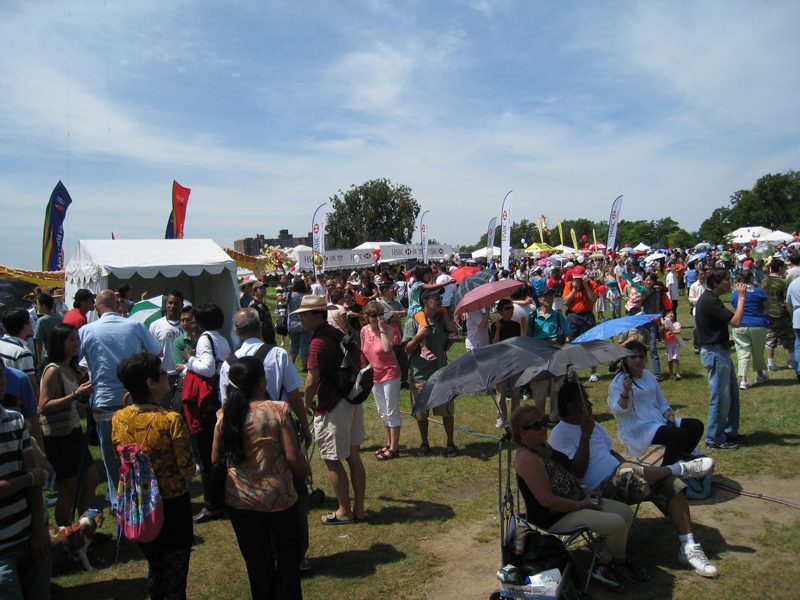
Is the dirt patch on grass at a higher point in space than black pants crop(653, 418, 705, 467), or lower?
lower

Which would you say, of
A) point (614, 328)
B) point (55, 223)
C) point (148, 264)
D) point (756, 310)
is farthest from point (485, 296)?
point (55, 223)

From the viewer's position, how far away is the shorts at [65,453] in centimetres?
385

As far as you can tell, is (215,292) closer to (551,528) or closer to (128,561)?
(128,561)

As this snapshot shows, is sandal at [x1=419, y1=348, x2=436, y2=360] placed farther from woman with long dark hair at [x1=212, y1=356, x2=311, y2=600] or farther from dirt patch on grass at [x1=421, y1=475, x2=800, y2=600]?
woman with long dark hair at [x1=212, y1=356, x2=311, y2=600]

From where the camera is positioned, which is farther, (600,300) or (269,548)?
(600,300)

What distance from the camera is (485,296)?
19.8 ft

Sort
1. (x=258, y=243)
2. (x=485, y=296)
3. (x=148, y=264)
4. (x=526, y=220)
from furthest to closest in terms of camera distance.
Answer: (x=526, y=220)
(x=258, y=243)
(x=148, y=264)
(x=485, y=296)

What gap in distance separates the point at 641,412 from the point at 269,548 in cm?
311

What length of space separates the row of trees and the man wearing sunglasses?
165 ft

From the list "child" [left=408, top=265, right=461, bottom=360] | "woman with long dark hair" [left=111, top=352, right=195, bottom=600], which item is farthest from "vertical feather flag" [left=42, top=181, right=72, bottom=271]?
"woman with long dark hair" [left=111, top=352, right=195, bottom=600]

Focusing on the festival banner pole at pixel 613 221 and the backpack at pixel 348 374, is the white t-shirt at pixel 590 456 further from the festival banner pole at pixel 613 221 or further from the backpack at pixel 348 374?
the festival banner pole at pixel 613 221

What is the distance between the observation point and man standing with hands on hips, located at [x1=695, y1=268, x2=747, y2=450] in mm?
5230

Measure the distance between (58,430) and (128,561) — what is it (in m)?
1.11

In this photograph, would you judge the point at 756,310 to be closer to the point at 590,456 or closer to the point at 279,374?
the point at 590,456
